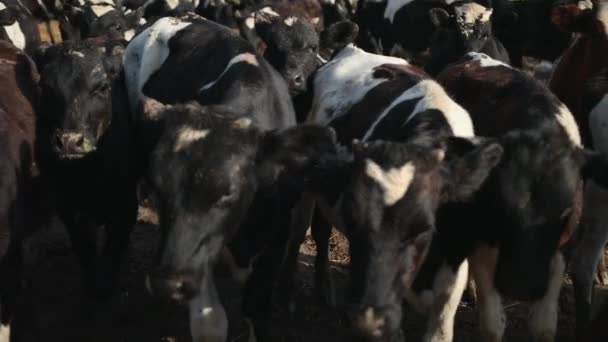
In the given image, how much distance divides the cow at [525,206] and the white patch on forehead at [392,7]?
6.34 m

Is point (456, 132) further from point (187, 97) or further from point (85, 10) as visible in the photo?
point (85, 10)

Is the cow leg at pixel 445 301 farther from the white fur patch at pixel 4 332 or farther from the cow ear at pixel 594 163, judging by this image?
the white fur patch at pixel 4 332

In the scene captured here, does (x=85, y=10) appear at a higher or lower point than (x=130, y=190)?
lower

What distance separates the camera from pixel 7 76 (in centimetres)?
574

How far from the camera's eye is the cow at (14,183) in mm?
4613

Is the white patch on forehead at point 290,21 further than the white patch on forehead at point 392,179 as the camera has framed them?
Yes

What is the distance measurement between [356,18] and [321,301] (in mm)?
6659

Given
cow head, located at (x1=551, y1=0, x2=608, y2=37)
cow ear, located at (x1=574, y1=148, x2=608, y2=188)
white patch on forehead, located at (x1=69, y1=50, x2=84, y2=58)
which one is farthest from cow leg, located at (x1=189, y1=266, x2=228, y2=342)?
A: cow head, located at (x1=551, y1=0, x2=608, y2=37)

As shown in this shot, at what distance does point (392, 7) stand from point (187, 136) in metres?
7.68

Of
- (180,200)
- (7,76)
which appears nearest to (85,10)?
(7,76)

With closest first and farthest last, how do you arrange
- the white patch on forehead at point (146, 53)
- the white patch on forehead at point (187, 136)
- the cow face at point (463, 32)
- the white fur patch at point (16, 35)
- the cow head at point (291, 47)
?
the white patch on forehead at point (187, 136) < the white patch on forehead at point (146, 53) < the cow head at point (291, 47) < the cow face at point (463, 32) < the white fur patch at point (16, 35)

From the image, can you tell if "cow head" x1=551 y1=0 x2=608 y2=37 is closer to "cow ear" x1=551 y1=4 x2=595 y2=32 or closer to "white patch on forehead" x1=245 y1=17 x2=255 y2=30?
"cow ear" x1=551 y1=4 x2=595 y2=32

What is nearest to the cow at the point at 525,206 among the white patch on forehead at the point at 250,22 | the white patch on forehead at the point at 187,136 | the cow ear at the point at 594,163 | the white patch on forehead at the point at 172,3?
the cow ear at the point at 594,163

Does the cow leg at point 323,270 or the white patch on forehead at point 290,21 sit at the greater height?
the white patch on forehead at point 290,21
